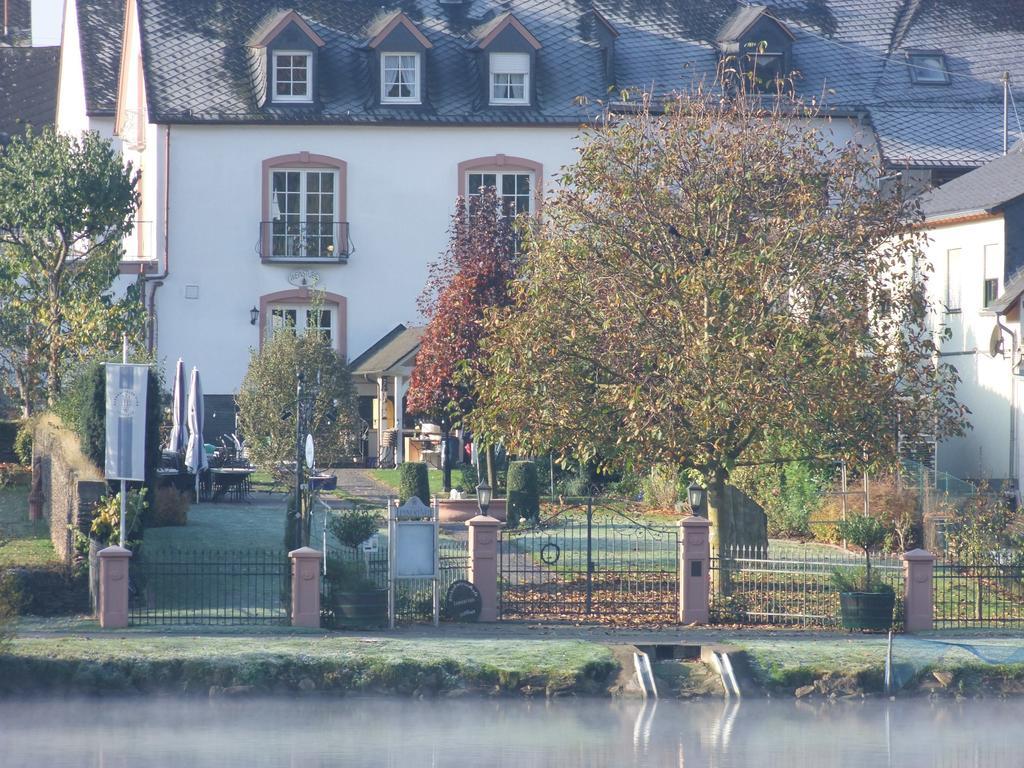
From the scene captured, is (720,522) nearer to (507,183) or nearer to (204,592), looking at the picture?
(204,592)

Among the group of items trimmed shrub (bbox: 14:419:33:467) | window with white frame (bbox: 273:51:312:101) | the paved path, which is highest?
window with white frame (bbox: 273:51:312:101)

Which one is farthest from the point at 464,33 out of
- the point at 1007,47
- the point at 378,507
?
the point at 378,507

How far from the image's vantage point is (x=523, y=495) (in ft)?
91.9

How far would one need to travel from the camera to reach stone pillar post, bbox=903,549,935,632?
19734 mm

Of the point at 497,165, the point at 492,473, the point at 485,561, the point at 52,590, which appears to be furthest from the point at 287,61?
the point at 485,561

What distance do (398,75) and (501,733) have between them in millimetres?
27248

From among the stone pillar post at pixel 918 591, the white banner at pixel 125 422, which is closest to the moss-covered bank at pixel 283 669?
the white banner at pixel 125 422

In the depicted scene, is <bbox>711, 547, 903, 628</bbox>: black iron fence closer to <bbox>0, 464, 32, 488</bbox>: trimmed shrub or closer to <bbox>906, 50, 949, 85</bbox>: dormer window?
<bbox>0, 464, 32, 488</bbox>: trimmed shrub

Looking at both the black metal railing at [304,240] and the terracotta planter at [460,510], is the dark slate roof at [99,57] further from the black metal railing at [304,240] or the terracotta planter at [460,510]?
the terracotta planter at [460,510]

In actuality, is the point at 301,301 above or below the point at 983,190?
below

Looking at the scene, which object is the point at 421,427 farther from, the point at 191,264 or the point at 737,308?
the point at 737,308

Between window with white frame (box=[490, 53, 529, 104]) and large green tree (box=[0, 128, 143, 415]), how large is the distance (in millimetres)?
11575

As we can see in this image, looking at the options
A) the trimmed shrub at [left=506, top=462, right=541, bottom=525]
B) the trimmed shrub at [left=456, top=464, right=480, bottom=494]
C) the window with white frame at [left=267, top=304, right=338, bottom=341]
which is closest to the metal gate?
the trimmed shrub at [left=506, top=462, right=541, bottom=525]

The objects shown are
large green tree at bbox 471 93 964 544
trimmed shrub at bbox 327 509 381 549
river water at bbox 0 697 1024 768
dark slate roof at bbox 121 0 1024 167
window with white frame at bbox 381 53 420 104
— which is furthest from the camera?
window with white frame at bbox 381 53 420 104
